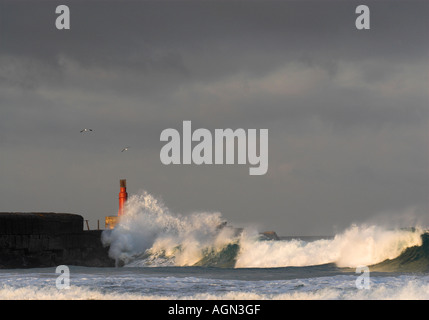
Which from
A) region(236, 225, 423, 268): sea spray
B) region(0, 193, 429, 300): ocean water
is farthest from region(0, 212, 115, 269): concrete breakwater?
region(236, 225, 423, 268): sea spray

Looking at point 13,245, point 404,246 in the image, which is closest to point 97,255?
point 13,245

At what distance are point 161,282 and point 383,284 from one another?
5312 millimetres

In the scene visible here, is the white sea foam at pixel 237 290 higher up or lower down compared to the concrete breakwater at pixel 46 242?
lower down

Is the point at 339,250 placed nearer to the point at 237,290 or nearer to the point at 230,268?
the point at 230,268

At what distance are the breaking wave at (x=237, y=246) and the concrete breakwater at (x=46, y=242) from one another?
3.32 ft

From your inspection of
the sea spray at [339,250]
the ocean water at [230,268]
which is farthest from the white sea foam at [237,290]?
the sea spray at [339,250]

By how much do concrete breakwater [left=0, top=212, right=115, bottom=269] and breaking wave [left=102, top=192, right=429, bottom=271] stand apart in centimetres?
101

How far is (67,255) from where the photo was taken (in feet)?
80.2

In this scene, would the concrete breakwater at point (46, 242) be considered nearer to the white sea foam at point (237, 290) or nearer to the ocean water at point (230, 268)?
the ocean water at point (230, 268)

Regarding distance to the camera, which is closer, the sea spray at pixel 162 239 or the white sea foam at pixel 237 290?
the white sea foam at pixel 237 290

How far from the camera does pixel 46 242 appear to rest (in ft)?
78.0

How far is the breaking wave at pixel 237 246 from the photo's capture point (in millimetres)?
23188

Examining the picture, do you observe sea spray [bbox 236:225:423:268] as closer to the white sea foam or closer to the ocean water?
the ocean water
